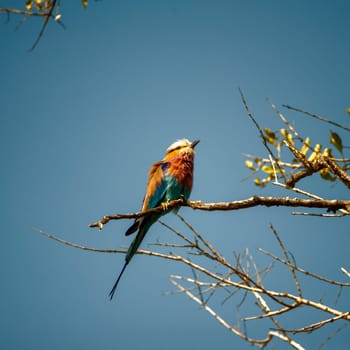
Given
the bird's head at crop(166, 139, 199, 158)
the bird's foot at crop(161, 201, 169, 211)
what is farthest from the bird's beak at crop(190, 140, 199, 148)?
the bird's foot at crop(161, 201, 169, 211)

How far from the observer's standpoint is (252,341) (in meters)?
2.25

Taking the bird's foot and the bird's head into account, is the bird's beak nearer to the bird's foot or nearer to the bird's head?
the bird's head

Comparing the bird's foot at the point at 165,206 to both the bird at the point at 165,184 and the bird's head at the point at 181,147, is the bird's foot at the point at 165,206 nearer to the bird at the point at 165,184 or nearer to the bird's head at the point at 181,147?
the bird at the point at 165,184

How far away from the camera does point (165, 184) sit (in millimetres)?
5141

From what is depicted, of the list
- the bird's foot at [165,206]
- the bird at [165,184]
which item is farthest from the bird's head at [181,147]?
the bird's foot at [165,206]

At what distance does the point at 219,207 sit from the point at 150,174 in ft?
8.63

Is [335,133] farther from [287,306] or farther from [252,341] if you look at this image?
[252,341]

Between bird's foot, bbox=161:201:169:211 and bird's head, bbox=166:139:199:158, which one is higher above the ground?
bird's head, bbox=166:139:199:158

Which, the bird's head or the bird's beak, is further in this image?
the bird's beak

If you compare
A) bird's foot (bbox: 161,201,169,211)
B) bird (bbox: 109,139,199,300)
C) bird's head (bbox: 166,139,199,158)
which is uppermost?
bird's head (bbox: 166,139,199,158)

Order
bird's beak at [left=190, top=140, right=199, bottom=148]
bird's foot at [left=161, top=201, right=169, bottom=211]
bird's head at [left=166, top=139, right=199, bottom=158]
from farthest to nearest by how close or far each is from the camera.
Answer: bird's beak at [left=190, top=140, right=199, bottom=148]
bird's head at [left=166, top=139, right=199, bottom=158]
bird's foot at [left=161, top=201, right=169, bottom=211]

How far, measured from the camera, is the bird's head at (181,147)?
18.8ft

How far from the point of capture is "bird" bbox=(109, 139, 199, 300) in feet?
15.6

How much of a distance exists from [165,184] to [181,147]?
2.95ft
